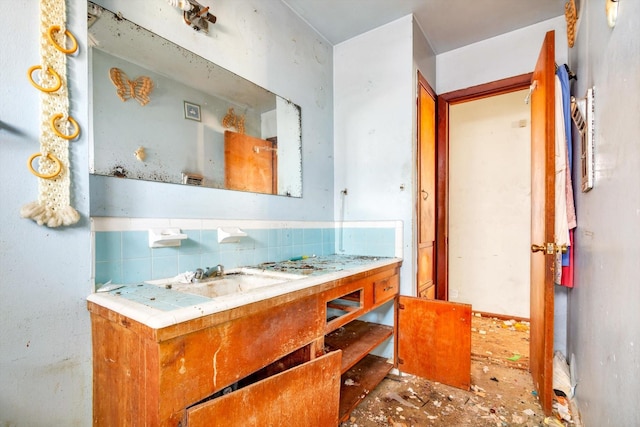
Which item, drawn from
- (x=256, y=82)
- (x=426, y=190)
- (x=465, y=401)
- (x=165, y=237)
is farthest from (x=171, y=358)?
(x=426, y=190)

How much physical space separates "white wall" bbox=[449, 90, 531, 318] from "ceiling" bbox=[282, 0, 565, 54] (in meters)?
1.07

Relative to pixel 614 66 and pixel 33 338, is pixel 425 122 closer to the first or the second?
pixel 614 66

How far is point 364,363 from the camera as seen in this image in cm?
212

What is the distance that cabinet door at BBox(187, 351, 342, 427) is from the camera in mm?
839

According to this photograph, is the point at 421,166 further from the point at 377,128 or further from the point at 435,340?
the point at 435,340

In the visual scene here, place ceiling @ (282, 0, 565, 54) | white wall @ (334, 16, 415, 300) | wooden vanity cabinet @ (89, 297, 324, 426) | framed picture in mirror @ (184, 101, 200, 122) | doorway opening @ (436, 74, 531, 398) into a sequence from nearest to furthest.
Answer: wooden vanity cabinet @ (89, 297, 324, 426) → framed picture in mirror @ (184, 101, 200, 122) → ceiling @ (282, 0, 565, 54) → white wall @ (334, 16, 415, 300) → doorway opening @ (436, 74, 531, 398)

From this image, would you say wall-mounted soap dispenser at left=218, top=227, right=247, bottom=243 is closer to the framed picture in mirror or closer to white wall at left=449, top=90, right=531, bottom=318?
the framed picture in mirror

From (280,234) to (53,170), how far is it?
120 centimetres

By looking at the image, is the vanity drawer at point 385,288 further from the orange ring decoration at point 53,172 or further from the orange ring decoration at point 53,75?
the orange ring decoration at point 53,75

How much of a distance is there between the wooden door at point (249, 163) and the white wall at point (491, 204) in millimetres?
2349

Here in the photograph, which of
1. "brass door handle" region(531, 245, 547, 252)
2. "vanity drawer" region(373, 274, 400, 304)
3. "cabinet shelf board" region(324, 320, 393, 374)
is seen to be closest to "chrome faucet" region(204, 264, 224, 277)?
"cabinet shelf board" region(324, 320, 393, 374)

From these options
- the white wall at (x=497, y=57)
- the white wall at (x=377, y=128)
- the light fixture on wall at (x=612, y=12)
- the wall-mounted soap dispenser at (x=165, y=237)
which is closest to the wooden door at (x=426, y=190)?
the white wall at (x=377, y=128)

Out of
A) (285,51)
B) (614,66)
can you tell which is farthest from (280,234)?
(614,66)

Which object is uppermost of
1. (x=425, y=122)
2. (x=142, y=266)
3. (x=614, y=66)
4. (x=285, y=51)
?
(x=285, y=51)
